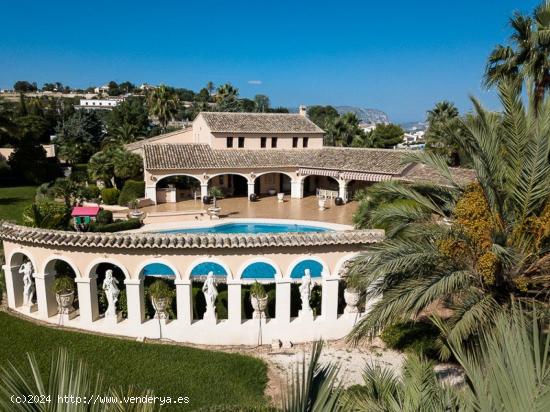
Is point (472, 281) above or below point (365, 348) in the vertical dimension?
above

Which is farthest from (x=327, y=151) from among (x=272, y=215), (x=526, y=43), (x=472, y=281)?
(x=472, y=281)

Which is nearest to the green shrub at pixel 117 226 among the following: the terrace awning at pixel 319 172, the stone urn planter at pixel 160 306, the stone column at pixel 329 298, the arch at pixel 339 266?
the stone urn planter at pixel 160 306

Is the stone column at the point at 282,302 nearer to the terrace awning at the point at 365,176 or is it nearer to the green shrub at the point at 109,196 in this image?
the terrace awning at the point at 365,176

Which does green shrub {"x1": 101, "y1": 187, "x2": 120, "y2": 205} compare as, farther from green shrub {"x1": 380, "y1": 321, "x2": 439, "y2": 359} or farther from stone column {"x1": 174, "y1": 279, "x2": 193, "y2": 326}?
green shrub {"x1": 380, "y1": 321, "x2": 439, "y2": 359}

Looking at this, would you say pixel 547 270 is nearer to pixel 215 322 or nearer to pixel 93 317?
pixel 215 322

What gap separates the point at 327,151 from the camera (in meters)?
42.2

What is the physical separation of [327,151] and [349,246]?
93.9 feet

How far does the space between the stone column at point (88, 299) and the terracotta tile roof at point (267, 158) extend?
72.5ft

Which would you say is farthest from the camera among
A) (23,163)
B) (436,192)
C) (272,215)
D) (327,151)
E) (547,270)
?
(23,163)

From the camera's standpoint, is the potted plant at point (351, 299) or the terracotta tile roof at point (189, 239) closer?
the terracotta tile roof at point (189, 239)

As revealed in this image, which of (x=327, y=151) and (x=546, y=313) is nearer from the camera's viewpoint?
(x=546, y=313)

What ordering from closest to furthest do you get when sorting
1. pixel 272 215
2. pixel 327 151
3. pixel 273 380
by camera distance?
pixel 273 380, pixel 272 215, pixel 327 151

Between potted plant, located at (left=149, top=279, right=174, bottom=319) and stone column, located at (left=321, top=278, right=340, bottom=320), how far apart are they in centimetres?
501

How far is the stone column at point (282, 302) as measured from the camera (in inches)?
559
